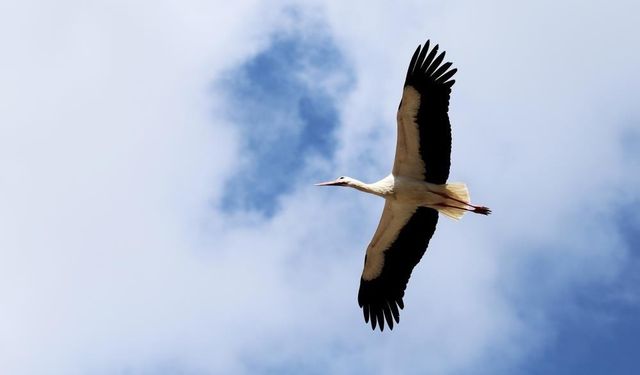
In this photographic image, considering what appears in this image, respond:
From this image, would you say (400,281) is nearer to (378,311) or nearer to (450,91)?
(378,311)

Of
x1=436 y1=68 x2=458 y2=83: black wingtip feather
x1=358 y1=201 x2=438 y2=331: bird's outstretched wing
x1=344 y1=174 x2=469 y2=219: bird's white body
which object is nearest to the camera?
x1=436 y1=68 x2=458 y2=83: black wingtip feather

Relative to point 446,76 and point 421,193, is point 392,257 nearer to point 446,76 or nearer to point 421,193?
point 421,193

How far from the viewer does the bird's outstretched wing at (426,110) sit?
2002 cm

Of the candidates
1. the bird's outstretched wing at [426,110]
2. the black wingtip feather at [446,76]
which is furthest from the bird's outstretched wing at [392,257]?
the black wingtip feather at [446,76]

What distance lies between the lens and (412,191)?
2081 cm

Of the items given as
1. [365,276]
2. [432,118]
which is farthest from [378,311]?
[432,118]

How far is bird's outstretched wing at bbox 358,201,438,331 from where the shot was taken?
21.5 m

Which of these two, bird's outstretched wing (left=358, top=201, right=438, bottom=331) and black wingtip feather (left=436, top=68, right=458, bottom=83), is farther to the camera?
bird's outstretched wing (left=358, top=201, right=438, bottom=331)

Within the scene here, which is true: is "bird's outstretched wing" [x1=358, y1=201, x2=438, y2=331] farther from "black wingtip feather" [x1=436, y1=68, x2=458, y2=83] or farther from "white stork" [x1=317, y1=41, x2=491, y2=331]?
"black wingtip feather" [x1=436, y1=68, x2=458, y2=83]

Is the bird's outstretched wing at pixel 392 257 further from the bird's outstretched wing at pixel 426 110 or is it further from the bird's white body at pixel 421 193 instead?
the bird's outstretched wing at pixel 426 110

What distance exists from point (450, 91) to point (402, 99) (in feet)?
2.42

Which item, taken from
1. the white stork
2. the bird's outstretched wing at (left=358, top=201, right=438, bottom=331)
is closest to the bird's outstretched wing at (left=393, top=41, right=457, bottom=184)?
the white stork

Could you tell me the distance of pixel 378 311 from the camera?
21.9 meters

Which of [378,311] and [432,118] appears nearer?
[432,118]
